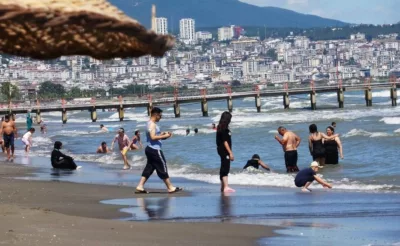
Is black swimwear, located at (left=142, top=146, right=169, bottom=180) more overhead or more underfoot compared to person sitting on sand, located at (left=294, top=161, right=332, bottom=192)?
more overhead

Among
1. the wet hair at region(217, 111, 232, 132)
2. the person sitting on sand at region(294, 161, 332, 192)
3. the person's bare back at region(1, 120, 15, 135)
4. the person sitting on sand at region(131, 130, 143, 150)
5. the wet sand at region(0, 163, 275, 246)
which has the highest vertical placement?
the wet hair at region(217, 111, 232, 132)

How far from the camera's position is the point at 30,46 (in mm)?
2953

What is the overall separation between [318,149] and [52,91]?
9475 centimetres

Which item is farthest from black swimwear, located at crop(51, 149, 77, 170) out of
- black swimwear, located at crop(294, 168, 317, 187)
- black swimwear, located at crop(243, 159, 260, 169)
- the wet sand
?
the wet sand

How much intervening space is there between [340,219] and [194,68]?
523 feet

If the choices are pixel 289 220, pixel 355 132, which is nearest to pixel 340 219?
pixel 289 220

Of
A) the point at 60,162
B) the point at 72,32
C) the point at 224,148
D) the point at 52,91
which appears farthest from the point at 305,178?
the point at 52,91

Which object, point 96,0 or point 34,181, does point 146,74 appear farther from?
point 96,0

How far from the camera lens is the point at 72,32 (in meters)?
2.85

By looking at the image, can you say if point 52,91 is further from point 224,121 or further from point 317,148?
point 224,121

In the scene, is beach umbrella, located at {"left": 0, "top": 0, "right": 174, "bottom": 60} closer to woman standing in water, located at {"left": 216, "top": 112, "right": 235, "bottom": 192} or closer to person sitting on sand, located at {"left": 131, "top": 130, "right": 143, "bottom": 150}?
woman standing in water, located at {"left": 216, "top": 112, "right": 235, "bottom": 192}

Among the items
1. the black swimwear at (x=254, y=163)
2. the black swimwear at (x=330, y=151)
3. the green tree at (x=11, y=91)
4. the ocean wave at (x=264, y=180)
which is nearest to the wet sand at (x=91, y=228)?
the ocean wave at (x=264, y=180)

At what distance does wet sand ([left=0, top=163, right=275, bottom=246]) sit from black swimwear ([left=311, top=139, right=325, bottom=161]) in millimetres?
7262

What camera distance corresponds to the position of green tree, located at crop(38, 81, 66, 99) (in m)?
103
